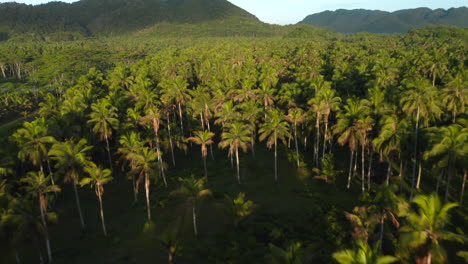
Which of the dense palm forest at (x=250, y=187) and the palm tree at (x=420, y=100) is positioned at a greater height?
the palm tree at (x=420, y=100)

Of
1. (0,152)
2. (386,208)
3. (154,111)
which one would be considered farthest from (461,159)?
(0,152)

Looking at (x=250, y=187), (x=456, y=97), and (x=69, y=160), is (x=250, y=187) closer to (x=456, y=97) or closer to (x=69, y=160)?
(x=69, y=160)

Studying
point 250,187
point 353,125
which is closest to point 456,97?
point 353,125

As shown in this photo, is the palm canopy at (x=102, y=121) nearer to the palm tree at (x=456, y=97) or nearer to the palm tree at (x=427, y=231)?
the palm tree at (x=427, y=231)

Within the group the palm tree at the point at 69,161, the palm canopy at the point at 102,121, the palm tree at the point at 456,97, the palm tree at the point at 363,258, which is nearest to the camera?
the palm tree at the point at 363,258

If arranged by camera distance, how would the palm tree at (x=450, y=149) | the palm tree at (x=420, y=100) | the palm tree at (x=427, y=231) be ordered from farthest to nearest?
the palm tree at (x=420, y=100) → the palm tree at (x=450, y=149) → the palm tree at (x=427, y=231)

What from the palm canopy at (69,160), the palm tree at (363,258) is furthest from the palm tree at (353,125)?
the palm canopy at (69,160)

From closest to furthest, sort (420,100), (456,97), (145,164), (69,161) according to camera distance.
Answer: (69,161) → (145,164) → (420,100) → (456,97)

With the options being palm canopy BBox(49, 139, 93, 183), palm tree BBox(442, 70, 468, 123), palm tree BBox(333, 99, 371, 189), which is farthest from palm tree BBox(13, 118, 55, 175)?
palm tree BBox(442, 70, 468, 123)

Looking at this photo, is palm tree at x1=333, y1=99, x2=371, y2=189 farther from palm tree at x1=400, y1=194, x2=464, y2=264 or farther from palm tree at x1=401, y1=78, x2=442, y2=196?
palm tree at x1=400, y1=194, x2=464, y2=264
